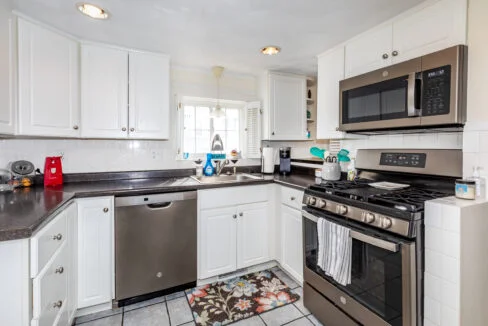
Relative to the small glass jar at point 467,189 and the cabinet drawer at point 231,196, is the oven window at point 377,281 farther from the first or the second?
the cabinet drawer at point 231,196

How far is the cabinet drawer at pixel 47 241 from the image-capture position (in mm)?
1080

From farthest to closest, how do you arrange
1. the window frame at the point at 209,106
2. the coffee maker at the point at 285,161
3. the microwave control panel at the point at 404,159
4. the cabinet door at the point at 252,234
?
1. the coffee maker at the point at 285,161
2. the window frame at the point at 209,106
3. the cabinet door at the point at 252,234
4. the microwave control panel at the point at 404,159

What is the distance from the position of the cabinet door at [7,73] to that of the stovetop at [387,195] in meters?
2.08

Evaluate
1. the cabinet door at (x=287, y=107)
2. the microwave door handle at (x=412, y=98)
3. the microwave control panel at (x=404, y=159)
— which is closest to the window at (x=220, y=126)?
the cabinet door at (x=287, y=107)

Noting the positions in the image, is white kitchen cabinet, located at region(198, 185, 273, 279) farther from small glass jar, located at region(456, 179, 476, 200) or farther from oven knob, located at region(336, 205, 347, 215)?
small glass jar, located at region(456, 179, 476, 200)

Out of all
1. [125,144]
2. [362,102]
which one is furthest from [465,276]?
[125,144]

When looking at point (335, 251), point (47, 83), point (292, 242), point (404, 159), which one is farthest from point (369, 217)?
point (47, 83)

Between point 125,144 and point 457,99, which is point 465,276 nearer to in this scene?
point 457,99

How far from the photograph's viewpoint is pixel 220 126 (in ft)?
9.82

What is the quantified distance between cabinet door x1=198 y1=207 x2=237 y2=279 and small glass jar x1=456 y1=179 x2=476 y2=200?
1618 millimetres

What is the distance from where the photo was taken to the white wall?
83.0 inches

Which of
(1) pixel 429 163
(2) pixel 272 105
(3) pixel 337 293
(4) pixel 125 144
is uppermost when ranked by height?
(2) pixel 272 105

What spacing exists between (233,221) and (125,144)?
1334 mm

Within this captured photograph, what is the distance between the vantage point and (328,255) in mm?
1557
